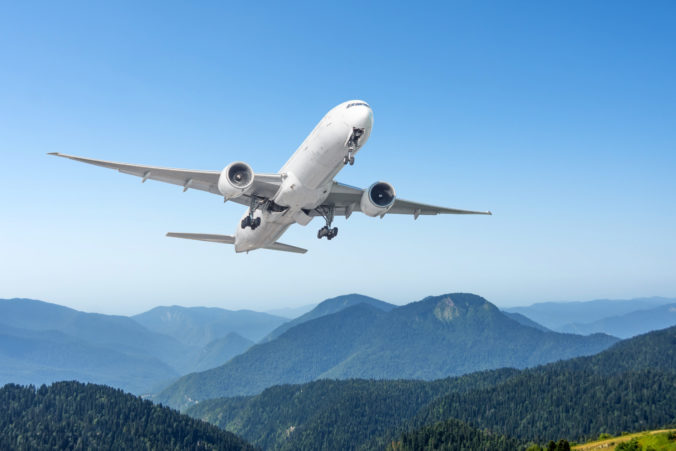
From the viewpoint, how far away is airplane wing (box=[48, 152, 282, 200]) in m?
37.9

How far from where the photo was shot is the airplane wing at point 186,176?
37.9 metres

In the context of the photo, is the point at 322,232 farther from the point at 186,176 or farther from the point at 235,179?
the point at 186,176

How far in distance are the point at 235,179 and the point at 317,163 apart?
6608 mm

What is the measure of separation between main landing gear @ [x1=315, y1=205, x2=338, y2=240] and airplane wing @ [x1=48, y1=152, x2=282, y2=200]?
5.33m

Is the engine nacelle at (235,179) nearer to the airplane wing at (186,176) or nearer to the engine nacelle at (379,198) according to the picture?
the airplane wing at (186,176)

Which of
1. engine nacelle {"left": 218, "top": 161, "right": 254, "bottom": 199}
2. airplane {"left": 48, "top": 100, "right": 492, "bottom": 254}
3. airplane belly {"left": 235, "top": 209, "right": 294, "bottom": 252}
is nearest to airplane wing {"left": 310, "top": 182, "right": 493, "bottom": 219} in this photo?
airplane {"left": 48, "top": 100, "right": 492, "bottom": 254}

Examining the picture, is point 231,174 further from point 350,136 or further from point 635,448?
point 635,448

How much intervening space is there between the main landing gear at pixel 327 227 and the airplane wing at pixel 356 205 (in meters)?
0.40

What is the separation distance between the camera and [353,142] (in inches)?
1259

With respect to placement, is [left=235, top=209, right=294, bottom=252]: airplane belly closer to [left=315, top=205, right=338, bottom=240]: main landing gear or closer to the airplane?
the airplane

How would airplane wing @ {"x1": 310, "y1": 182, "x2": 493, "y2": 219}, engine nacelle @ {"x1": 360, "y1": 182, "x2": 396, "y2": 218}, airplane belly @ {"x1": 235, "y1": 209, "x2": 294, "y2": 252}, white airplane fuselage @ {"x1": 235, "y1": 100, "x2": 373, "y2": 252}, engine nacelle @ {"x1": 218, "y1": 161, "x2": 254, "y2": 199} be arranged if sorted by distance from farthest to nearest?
airplane belly @ {"x1": 235, "y1": 209, "x2": 294, "y2": 252} < airplane wing @ {"x1": 310, "y1": 182, "x2": 493, "y2": 219} < engine nacelle @ {"x1": 360, "y1": 182, "x2": 396, "y2": 218} < engine nacelle @ {"x1": 218, "y1": 161, "x2": 254, "y2": 199} < white airplane fuselage @ {"x1": 235, "y1": 100, "x2": 373, "y2": 252}

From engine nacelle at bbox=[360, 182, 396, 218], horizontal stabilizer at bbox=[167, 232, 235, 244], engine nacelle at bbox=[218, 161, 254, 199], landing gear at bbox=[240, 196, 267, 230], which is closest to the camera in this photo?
engine nacelle at bbox=[218, 161, 254, 199]

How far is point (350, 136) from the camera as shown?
31.6m

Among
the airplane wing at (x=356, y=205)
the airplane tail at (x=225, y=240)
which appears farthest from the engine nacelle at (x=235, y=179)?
the airplane tail at (x=225, y=240)
